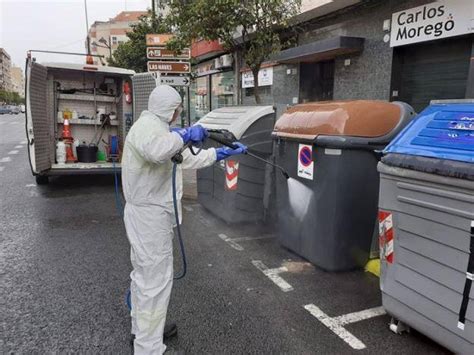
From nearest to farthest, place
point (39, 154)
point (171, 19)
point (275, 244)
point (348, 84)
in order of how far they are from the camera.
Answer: point (275, 244) < point (39, 154) < point (171, 19) < point (348, 84)

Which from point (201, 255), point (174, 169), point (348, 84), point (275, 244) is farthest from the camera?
point (348, 84)

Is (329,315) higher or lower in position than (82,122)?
lower

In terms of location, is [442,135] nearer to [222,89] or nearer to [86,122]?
[86,122]

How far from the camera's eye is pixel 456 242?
2.28m

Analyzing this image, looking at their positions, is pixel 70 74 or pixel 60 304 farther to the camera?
pixel 70 74

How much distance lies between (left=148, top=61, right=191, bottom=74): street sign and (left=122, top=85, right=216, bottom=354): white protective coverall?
7090mm

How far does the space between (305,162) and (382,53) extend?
5990mm

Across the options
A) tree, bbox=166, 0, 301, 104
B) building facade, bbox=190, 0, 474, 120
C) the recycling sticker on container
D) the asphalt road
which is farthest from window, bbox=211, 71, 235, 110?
the recycling sticker on container

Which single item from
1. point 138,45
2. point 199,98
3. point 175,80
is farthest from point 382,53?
point 199,98

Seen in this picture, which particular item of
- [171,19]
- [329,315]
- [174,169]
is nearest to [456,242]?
[329,315]

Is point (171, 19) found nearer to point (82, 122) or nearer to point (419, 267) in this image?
point (82, 122)

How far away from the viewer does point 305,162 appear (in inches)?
152

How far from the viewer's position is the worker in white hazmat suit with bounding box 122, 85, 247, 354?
7.96 ft

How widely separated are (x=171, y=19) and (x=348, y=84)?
174 inches
